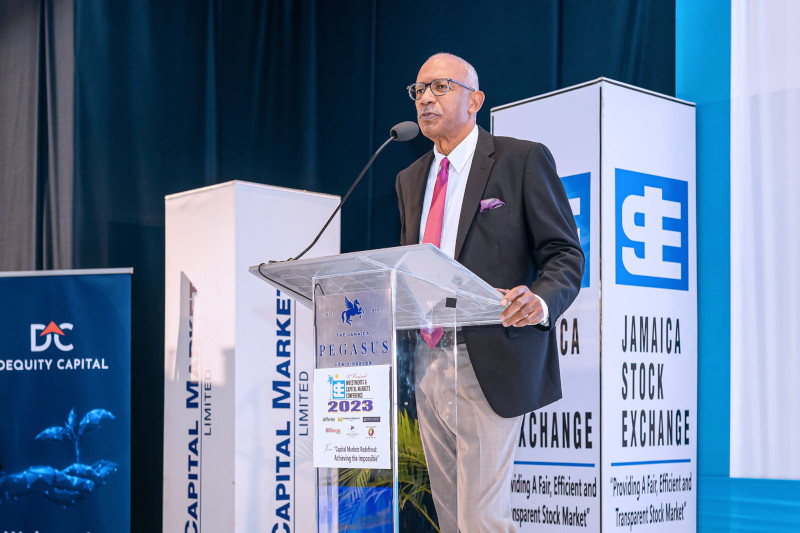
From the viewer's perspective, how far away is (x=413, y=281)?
1667 millimetres

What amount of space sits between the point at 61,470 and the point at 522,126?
2.57 meters

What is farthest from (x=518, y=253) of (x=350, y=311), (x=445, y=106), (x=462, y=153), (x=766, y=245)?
(x=766, y=245)

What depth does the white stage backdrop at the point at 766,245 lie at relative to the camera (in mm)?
3248

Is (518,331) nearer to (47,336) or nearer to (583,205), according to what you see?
(583,205)

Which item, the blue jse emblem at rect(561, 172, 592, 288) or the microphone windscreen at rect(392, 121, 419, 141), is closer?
the microphone windscreen at rect(392, 121, 419, 141)

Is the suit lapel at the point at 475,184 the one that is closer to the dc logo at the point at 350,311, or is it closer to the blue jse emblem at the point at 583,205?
the dc logo at the point at 350,311

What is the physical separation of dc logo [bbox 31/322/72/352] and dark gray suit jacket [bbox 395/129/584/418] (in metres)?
2.65

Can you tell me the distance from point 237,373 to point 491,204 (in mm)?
2074

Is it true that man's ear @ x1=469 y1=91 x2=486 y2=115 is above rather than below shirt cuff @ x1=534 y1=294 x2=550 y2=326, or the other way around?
above

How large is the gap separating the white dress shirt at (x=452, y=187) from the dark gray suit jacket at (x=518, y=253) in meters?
0.03

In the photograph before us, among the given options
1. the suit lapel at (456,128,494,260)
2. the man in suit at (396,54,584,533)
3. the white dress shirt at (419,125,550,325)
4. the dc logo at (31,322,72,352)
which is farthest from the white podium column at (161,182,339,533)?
the suit lapel at (456,128,494,260)

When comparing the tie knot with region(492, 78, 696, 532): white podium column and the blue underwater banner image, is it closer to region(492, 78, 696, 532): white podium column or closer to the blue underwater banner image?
region(492, 78, 696, 532): white podium column

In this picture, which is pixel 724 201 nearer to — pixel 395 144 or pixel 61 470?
pixel 395 144

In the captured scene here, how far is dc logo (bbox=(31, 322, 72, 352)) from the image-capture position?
4.02 m
